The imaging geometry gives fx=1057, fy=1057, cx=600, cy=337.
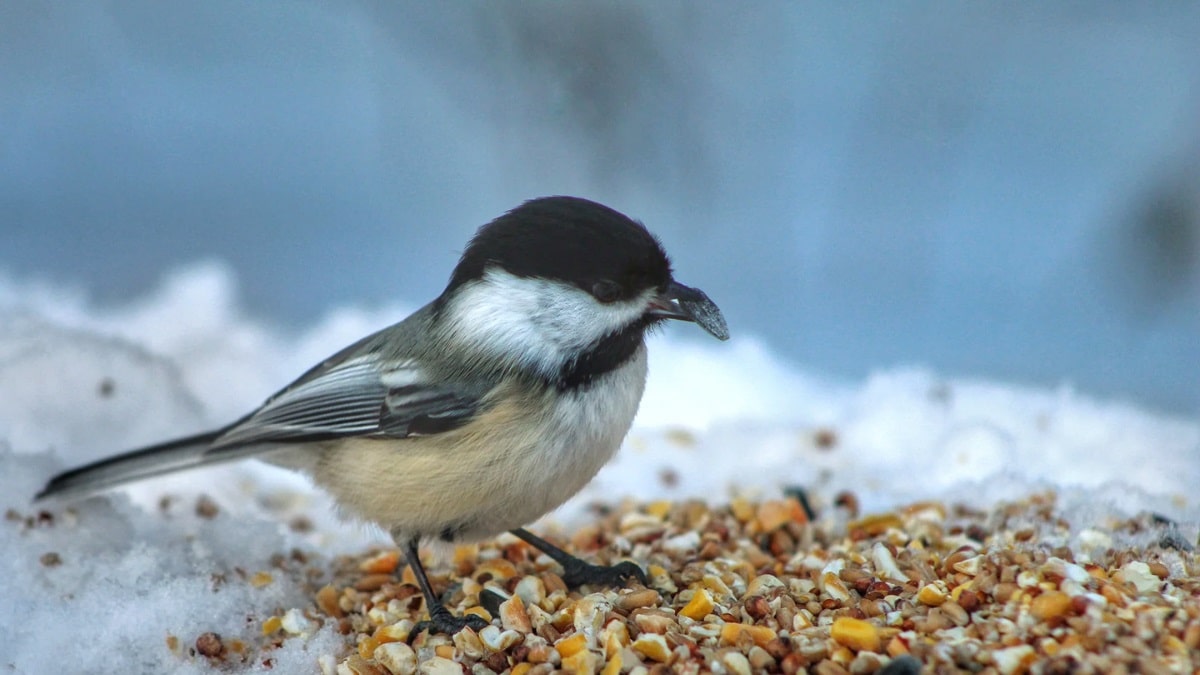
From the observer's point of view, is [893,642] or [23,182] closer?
[893,642]

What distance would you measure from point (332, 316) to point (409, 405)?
1.38 meters

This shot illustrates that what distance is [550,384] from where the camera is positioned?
1.38m

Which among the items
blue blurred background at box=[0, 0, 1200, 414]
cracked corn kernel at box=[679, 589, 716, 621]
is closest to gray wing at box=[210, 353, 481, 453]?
cracked corn kernel at box=[679, 589, 716, 621]

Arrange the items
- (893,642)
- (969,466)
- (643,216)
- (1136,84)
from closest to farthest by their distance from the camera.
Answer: (893,642) < (969,466) < (1136,84) < (643,216)

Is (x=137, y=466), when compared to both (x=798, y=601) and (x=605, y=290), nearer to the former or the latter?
(x=605, y=290)

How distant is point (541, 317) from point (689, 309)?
0.63ft

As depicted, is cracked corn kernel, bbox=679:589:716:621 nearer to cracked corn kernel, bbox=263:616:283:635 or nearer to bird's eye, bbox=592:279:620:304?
bird's eye, bbox=592:279:620:304

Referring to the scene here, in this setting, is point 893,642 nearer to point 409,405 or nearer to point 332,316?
point 409,405

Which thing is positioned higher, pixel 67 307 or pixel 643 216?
pixel 643 216

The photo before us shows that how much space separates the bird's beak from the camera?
4.46ft

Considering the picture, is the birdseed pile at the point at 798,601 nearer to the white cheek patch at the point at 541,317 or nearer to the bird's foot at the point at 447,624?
the bird's foot at the point at 447,624

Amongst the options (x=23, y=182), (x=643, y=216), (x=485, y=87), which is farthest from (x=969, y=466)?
(x=23, y=182)

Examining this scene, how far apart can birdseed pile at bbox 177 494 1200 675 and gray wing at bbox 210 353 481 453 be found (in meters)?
0.26

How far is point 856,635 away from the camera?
114 cm
